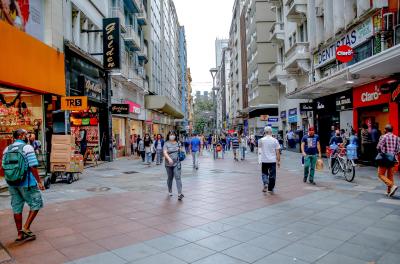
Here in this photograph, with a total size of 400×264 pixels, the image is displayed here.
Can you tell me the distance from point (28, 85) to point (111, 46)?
8.91 metres

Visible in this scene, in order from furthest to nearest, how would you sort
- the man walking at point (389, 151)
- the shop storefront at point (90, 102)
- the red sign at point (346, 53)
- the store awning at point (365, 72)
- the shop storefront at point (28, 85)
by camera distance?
the red sign at point (346, 53) < the shop storefront at point (90, 102) < the store awning at point (365, 72) < the shop storefront at point (28, 85) < the man walking at point (389, 151)

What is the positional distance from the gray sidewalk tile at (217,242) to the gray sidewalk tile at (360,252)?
1519mm

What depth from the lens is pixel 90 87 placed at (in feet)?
61.3

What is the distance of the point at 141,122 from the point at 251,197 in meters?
27.9

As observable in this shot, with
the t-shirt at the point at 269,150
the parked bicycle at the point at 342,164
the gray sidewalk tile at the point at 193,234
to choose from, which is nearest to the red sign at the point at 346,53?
the parked bicycle at the point at 342,164

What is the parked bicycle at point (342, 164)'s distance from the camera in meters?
11.3

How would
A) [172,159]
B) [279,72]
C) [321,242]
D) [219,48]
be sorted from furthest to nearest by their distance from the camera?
[219,48] → [279,72] → [172,159] → [321,242]

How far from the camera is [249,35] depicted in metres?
48.8

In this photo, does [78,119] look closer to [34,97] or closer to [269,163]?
[34,97]

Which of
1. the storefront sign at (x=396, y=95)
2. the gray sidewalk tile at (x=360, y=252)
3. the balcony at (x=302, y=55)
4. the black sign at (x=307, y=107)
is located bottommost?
the gray sidewalk tile at (x=360, y=252)

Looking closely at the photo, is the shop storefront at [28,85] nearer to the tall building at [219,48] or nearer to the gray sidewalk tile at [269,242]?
the gray sidewalk tile at [269,242]

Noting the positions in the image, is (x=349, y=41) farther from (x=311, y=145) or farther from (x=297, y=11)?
(x=311, y=145)

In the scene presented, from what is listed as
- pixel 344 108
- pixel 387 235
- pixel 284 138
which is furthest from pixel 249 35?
pixel 387 235

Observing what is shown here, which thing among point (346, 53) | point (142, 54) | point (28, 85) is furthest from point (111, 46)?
point (142, 54)
